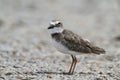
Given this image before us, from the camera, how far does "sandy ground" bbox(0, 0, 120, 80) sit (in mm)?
12906

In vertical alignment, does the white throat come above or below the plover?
above

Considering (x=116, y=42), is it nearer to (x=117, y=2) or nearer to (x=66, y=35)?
(x=66, y=35)

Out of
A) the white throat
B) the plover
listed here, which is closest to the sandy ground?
the plover

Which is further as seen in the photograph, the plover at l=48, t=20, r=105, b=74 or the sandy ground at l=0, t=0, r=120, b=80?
the sandy ground at l=0, t=0, r=120, b=80

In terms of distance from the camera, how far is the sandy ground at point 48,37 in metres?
12.9

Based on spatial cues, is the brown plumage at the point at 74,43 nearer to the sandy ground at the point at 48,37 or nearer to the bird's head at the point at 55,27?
the bird's head at the point at 55,27

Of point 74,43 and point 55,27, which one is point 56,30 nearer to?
point 55,27

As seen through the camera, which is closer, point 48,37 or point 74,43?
point 74,43

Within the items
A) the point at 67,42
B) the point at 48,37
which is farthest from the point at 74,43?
the point at 48,37

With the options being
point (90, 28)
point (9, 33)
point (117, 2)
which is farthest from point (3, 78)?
point (117, 2)

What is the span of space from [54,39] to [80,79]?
96 cm

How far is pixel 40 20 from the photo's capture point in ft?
98.7

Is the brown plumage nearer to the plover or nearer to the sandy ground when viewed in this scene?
the plover

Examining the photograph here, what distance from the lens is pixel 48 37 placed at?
912 inches
